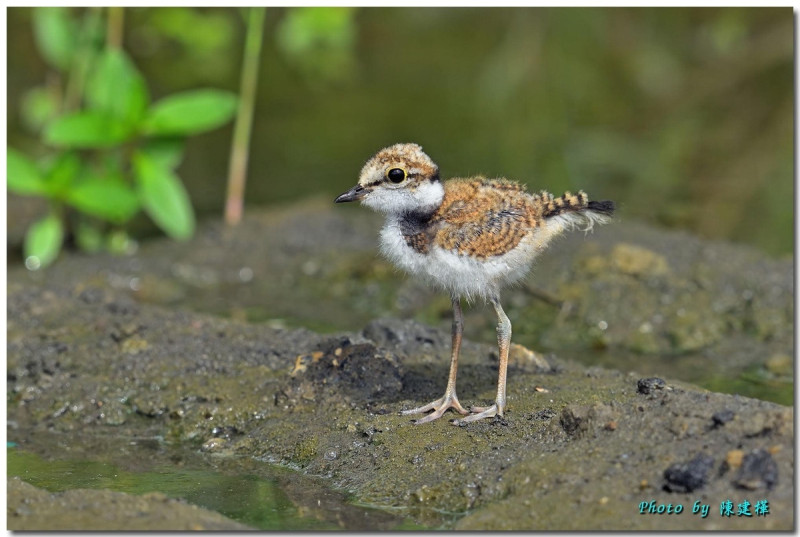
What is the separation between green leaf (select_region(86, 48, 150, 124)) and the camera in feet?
24.7

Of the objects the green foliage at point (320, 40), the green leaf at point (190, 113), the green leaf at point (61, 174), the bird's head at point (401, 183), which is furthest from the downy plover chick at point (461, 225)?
the green foliage at point (320, 40)

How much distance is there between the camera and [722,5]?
547 inches

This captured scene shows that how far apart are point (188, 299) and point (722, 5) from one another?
908 cm

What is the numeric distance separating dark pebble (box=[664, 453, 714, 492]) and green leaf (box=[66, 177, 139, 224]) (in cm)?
505

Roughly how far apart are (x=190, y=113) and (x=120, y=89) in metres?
0.51

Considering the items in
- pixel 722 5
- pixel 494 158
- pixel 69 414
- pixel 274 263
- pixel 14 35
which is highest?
pixel 722 5

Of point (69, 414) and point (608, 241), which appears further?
point (608, 241)

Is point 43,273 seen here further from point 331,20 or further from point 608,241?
point 331,20

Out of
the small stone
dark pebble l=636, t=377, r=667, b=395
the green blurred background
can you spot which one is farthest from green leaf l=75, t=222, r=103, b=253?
the small stone

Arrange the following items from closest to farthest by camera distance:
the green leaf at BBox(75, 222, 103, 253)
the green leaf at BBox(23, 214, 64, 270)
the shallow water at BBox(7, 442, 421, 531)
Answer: the shallow water at BBox(7, 442, 421, 531) < the green leaf at BBox(23, 214, 64, 270) < the green leaf at BBox(75, 222, 103, 253)

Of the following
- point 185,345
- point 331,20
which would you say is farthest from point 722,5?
point 185,345

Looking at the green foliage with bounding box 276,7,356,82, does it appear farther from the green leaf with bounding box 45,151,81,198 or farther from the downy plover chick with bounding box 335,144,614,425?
the downy plover chick with bounding box 335,144,614,425

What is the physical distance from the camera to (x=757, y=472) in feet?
12.8

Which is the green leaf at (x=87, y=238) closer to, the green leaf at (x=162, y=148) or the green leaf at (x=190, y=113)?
the green leaf at (x=162, y=148)
